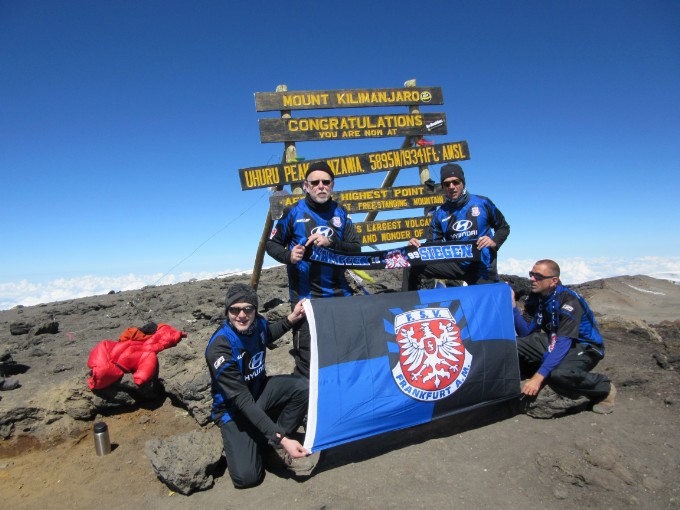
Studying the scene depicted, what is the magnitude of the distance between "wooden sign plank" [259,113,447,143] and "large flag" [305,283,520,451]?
4.40 metres

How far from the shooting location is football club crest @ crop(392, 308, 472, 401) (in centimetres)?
421

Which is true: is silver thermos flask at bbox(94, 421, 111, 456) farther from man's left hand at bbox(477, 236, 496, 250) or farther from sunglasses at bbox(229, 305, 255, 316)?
man's left hand at bbox(477, 236, 496, 250)

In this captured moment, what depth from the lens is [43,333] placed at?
8562 mm

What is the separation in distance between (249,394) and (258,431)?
25.3 inches

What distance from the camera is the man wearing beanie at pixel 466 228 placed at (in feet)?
17.9

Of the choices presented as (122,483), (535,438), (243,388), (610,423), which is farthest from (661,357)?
(122,483)

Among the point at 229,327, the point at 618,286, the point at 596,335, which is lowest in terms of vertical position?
the point at 618,286

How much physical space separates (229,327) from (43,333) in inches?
268

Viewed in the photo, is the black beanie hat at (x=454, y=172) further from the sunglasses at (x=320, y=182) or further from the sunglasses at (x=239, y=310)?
the sunglasses at (x=239, y=310)

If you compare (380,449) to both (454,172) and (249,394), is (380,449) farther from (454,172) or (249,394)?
Result: (454,172)

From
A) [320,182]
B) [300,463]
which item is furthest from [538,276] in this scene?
[300,463]

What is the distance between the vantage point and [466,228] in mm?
5566

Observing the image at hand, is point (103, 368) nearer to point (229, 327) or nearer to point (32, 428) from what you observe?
point (32, 428)

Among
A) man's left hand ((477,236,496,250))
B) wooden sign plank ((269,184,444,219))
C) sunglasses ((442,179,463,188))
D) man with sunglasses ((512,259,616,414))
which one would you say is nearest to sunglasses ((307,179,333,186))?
sunglasses ((442,179,463,188))
